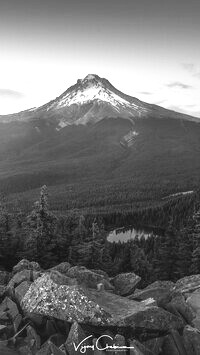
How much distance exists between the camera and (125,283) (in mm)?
24000

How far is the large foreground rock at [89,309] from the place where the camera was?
55.5 ft

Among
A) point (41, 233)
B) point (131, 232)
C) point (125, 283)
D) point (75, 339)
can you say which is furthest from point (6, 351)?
point (131, 232)

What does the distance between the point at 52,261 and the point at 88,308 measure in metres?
25.7

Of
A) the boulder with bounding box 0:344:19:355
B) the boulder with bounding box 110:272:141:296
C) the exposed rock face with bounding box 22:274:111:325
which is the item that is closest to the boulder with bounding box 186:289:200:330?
the boulder with bounding box 110:272:141:296

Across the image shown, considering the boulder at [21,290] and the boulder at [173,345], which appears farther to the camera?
the boulder at [21,290]

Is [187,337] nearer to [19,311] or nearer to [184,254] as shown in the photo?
[19,311]

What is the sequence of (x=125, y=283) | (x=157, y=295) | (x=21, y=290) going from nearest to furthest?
1. (x=21, y=290)
2. (x=157, y=295)
3. (x=125, y=283)

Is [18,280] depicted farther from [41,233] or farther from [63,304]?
[41,233]

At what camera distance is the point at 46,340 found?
1686 cm

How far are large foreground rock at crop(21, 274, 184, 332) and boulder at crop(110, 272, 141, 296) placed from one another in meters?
4.12

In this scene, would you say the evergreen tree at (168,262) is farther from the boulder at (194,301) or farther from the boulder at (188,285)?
the boulder at (194,301)

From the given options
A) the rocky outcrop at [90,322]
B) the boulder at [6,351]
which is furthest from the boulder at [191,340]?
the boulder at [6,351]

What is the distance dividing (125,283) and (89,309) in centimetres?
702

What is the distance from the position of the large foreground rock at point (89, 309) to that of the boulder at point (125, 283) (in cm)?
412
